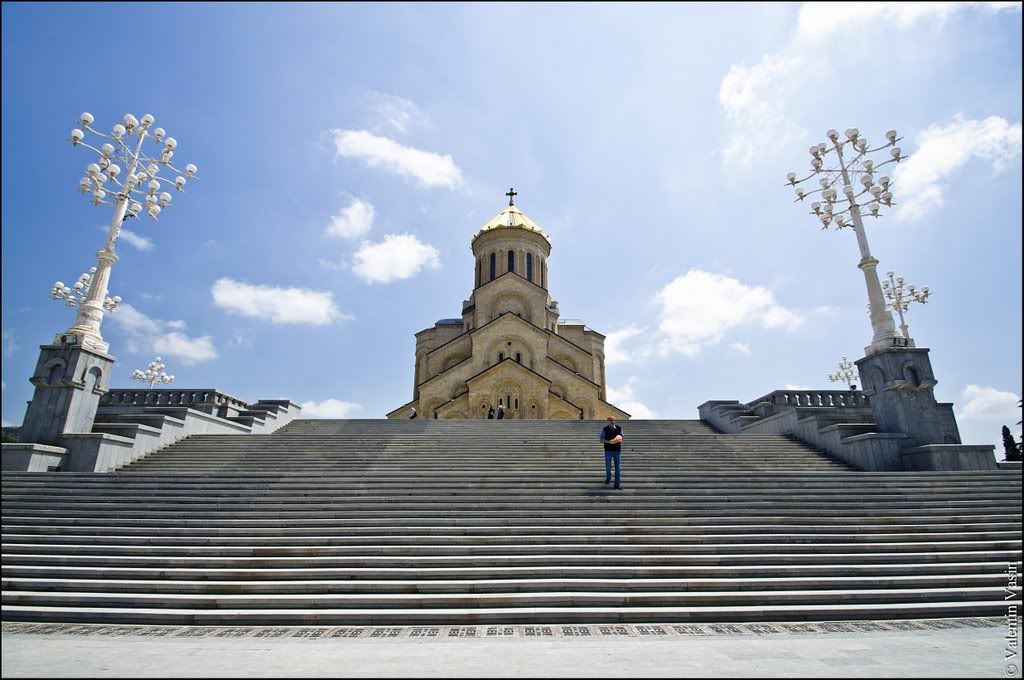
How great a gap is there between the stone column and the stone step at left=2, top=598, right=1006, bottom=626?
7.96 metres

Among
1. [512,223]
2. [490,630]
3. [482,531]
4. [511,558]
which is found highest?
[512,223]

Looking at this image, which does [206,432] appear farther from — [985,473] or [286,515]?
[985,473]

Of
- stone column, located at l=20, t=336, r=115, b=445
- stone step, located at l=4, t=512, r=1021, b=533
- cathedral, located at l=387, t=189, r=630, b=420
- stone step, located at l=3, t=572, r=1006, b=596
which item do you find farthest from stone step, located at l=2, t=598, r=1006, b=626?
cathedral, located at l=387, t=189, r=630, b=420

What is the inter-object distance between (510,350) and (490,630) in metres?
24.8

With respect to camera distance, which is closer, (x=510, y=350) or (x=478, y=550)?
(x=478, y=550)

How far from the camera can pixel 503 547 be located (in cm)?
663

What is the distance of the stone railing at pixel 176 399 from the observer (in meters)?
16.0

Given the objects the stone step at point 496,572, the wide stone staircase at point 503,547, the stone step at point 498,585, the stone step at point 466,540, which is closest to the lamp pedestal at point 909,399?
the wide stone staircase at point 503,547

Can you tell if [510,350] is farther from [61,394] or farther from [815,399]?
[61,394]

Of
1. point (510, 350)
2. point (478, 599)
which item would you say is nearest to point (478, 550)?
point (478, 599)

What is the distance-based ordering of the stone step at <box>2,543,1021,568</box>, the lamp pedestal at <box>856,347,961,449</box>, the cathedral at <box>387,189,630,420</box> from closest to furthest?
the stone step at <box>2,543,1021,568</box> → the lamp pedestal at <box>856,347,961,449</box> → the cathedral at <box>387,189,630,420</box>

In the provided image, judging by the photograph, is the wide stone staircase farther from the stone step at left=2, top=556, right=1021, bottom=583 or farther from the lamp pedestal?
the lamp pedestal

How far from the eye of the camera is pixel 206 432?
1478 cm

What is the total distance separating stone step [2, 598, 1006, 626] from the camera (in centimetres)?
511
